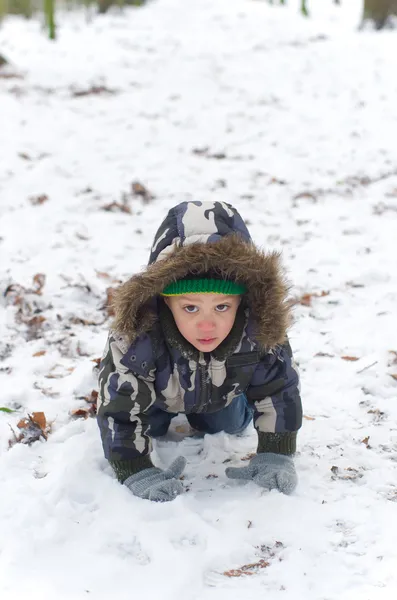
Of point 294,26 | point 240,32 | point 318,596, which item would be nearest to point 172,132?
point 318,596

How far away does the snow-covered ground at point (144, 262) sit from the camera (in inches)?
83.8

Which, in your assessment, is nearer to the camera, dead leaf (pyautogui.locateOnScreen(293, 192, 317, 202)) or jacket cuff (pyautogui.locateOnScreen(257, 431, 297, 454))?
jacket cuff (pyautogui.locateOnScreen(257, 431, 297, 454))

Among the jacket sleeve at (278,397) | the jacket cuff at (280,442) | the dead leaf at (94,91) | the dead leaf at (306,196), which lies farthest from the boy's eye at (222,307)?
the dead leaf at (94,91)

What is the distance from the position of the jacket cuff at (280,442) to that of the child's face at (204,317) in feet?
1.75

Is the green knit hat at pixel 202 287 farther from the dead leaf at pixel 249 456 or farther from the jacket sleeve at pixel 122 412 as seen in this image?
the dead leaf at pixel 249 456

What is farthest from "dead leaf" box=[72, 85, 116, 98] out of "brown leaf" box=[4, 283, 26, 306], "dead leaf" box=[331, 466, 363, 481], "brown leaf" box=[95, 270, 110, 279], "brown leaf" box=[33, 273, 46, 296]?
"dead leaf" box=[331, 466, 363, 481]

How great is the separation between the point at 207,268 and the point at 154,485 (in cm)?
90

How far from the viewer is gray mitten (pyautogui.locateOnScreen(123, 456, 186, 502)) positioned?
7.93ft

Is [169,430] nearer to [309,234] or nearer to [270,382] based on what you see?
[270,382]

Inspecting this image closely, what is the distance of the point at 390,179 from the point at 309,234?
67.3 inches

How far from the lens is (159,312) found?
2.58 metres

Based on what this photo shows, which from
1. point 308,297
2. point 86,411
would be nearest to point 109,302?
point 86,411

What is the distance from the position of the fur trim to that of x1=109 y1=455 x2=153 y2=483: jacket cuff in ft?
1.70

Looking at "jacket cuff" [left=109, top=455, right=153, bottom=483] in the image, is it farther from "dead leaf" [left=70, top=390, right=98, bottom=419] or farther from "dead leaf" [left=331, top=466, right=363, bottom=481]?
"dead leaf" [left=331, top=466, right=363, bottom=481]
